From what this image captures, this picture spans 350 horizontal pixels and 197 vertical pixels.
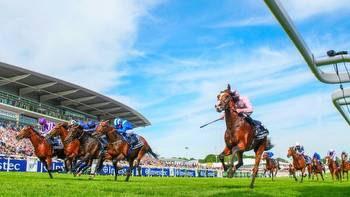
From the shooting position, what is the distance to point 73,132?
1642 cm

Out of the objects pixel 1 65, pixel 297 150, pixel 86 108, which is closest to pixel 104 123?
pixel 297 150

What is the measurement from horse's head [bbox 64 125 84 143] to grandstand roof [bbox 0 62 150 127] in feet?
112

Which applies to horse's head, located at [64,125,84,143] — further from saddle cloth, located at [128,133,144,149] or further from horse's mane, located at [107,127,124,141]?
saddle cloth, located at [128,133,144,149]

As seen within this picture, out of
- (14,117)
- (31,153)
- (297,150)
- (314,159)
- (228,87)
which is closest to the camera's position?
(228,87)

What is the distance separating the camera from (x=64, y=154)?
1684 cm

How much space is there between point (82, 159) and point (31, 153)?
22913 mm

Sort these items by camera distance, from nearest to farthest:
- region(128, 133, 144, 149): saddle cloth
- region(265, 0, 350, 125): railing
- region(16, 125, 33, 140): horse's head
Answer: region(265, 0, 350, 125): railing
region(16, 125, 33, 140): horse's head
region(128, 133, 144, 149): saddle cloth

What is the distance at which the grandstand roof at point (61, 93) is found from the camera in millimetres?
51094

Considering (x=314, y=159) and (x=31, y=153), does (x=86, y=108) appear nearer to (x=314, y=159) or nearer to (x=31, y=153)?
(x=31, y=153)

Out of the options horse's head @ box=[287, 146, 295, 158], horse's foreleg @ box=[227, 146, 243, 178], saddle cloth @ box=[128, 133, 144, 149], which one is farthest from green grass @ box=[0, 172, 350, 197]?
horse's head @ box=[287, 146, 295, 158]

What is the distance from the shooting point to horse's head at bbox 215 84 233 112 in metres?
10.5

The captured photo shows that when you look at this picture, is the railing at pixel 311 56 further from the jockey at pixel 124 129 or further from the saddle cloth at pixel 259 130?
the jockey at pixel 124 129

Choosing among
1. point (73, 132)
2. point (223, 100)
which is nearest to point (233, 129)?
point (223, 100)

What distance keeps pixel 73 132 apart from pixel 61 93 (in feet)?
151
